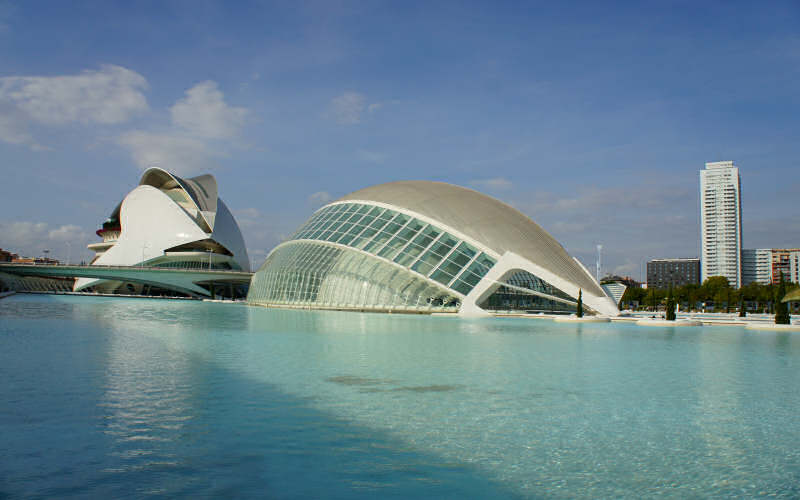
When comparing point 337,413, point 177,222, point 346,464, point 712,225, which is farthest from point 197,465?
point 712,225

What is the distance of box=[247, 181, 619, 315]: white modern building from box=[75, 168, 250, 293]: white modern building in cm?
4881

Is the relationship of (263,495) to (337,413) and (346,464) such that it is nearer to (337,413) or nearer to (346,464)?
(346,464)

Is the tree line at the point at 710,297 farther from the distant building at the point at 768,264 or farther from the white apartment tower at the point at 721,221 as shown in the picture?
the distant building at the point at 768,264

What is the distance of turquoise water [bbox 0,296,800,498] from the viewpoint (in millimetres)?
5570

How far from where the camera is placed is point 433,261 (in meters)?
34.0

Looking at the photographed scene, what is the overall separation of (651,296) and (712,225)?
124301 millimetres

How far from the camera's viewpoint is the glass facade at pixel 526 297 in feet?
109

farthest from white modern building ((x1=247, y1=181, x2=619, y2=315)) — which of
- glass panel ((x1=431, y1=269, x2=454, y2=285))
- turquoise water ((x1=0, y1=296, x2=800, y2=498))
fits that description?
turquoise water ((x1=0, y1=296, x2=800, y2=498))

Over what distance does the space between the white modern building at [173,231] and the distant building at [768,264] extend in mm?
157948

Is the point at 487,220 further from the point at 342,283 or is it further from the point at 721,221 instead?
the point at 721,221

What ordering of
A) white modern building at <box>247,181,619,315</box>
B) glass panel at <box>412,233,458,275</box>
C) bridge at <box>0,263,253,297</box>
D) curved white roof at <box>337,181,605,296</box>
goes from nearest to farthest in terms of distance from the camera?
1. white modern building at <box>247,181,619,315</box>
2. glass panel at <box>412,233,458,275</box>
3. curved white roof at <box>337,181,605,296</box>
4. bridge at <box>0,263,253,297</box>

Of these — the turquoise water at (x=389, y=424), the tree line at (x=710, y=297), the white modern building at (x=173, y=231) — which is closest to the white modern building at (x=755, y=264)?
the tree line at (x=710, y=297)

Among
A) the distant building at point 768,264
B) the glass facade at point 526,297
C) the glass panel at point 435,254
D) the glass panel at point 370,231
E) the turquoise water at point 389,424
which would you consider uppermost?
the distant building at point 768,264

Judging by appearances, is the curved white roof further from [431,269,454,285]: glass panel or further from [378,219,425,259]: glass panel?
[431,269,454,285]: glass panel
